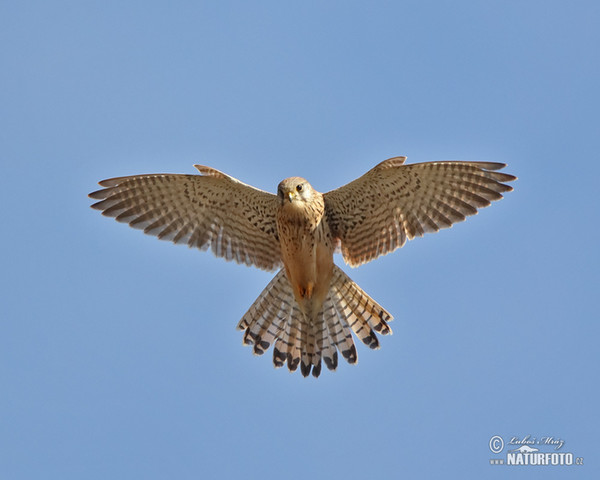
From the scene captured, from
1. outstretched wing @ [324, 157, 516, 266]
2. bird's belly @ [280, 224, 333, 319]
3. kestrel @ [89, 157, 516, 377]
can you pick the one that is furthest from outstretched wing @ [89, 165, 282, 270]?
outstretched wing @ [324, 157, 516, 266]

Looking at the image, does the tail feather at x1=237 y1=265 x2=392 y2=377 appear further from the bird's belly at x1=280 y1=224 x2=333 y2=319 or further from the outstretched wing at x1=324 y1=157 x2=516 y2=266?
the outstretched wing at x1=324 y1=157 x2=516 y2=266

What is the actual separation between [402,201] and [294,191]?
4.24ft

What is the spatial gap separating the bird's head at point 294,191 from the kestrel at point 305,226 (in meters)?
0.01

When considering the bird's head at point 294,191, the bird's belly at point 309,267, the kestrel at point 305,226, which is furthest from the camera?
the bird's belly at point 309,267

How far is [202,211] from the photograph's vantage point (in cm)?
1321

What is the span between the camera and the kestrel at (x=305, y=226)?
41.0ft

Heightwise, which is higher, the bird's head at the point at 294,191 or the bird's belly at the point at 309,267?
the bird's head at the point at 294,191

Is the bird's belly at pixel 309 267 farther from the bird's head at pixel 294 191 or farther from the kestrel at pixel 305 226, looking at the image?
the bird's head at pixel 294 191

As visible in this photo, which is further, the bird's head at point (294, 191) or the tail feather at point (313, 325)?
the tail feather at point (313, 325)

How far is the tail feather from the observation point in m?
13.1

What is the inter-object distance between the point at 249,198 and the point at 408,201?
1885 millimetres

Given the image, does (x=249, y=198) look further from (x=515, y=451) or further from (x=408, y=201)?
(x=515, y=451)

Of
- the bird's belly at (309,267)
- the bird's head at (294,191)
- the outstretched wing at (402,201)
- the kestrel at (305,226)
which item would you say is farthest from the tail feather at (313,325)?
the bird's head at (294,191)

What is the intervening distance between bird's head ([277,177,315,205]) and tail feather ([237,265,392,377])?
1118 millimetres
